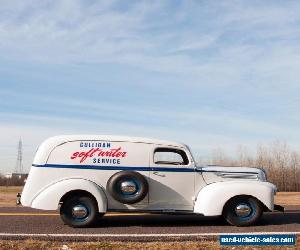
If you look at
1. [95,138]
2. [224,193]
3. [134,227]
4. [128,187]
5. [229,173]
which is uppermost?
[95,138]

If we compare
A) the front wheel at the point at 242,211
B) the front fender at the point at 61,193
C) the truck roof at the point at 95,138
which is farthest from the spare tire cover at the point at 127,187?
the front wheel at the point at 242,211

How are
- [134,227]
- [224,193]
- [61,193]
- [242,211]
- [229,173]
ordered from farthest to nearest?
[229,173] < [242,211] < [224,193] < [134,227] < [61,193]

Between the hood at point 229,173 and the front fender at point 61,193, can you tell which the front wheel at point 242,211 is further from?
the front fender at point 61,193

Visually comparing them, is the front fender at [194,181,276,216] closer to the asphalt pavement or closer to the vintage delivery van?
the vintage delivery van

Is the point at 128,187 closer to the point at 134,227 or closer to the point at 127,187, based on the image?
the point at 127,187

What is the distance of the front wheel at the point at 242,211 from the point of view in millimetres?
10820

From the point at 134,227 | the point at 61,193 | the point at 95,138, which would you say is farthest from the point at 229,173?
the point at 61,193

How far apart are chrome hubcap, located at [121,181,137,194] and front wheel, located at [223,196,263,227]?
209 cm

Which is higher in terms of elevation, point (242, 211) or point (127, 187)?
point (127, 187)

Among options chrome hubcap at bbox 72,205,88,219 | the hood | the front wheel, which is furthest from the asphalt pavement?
the hood

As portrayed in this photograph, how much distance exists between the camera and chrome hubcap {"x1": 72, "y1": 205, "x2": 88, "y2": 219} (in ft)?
34.5

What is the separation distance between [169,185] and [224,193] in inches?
48.3

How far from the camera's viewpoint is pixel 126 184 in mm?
10609

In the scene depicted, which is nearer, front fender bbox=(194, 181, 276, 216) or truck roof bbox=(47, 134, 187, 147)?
front fender bbox=(194, 181, 276, 216)
